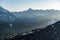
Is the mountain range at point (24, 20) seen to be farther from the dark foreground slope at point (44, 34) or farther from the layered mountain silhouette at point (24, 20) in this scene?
the dark foreground slope at point (44, 34)

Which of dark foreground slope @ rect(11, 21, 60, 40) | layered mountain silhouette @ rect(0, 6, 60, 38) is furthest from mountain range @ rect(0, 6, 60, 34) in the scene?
dark foreground slope @ rect(11, 21, 60, 40)

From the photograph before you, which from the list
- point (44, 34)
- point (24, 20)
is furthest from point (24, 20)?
point (44, 34)

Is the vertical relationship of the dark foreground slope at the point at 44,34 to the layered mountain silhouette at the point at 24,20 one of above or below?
below

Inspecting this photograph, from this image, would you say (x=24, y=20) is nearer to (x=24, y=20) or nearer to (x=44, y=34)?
(x=24, y=20)

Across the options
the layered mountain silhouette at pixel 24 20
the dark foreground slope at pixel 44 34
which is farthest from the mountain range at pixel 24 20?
the dark foreground slope at pixel 44 34

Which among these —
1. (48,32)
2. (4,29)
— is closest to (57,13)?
(48,32)

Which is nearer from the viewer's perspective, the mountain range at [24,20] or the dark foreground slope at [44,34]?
the mountain range at [24,20]

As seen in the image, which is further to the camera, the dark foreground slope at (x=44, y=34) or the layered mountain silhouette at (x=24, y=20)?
the dark foreground slope at (x=44, y=34)

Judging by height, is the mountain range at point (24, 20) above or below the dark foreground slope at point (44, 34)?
above
